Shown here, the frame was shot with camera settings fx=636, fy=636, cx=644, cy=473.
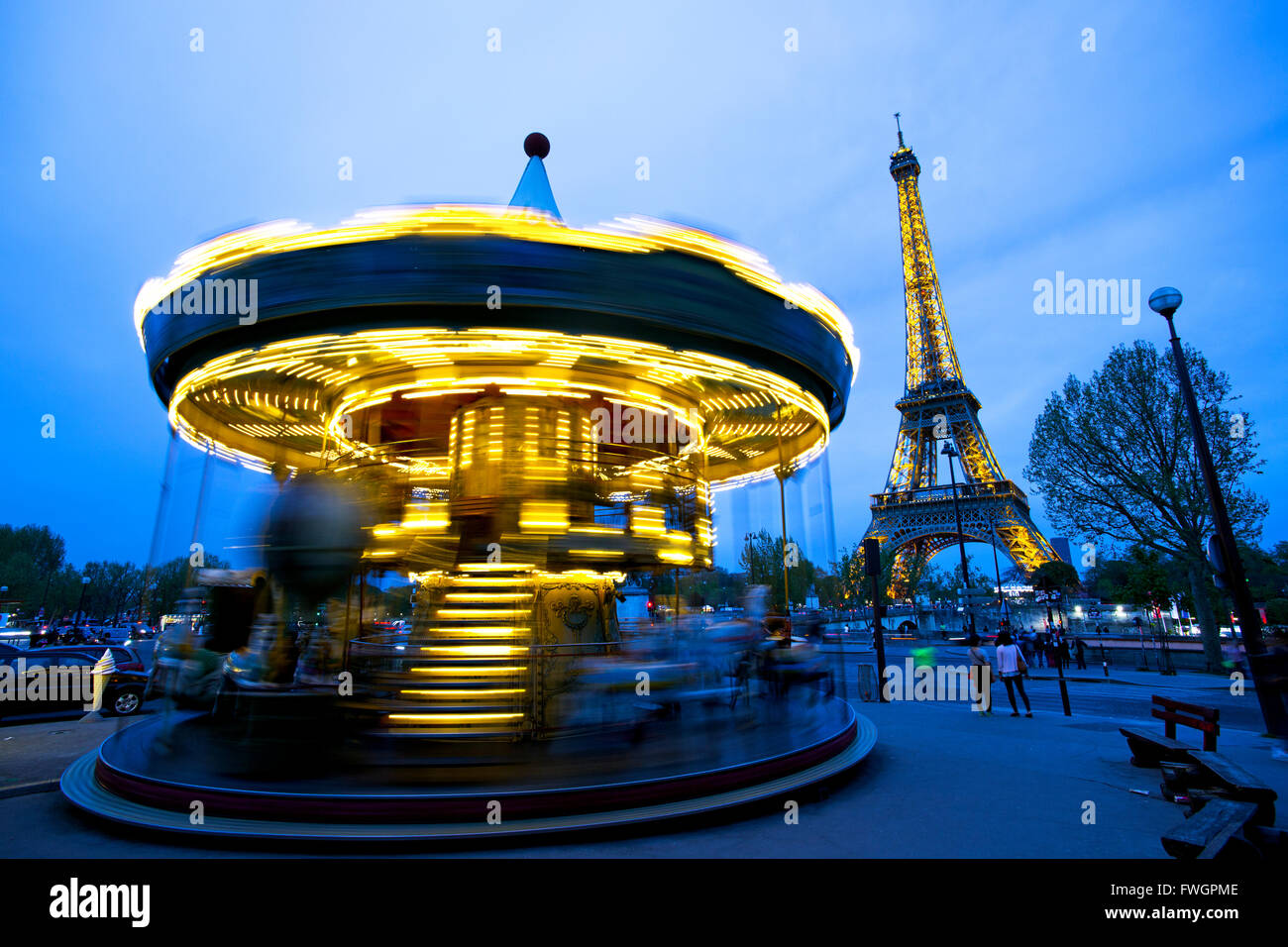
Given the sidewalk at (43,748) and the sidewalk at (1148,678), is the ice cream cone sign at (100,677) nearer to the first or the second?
the sidewalk at (43,748)

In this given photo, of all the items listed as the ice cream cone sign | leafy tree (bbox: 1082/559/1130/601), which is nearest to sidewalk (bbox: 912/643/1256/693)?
the ice cream cone sign

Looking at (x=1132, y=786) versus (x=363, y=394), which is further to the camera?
(x=363, y=394)

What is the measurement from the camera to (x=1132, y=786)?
612cm

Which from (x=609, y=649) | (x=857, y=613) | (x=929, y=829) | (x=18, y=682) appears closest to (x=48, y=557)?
(x=18, y=682)

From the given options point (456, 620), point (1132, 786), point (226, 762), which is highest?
point (456, 620)

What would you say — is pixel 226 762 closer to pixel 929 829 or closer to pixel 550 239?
pixel 550 239

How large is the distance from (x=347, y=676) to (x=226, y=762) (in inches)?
59.2

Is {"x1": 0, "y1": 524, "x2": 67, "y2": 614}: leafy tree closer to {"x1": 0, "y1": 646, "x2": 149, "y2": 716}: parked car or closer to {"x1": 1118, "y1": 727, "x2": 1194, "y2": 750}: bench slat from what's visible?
{"x1": 0, "y1": 646, "x2": 149, "y2": 716}: parked car

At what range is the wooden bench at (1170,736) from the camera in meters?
6.05

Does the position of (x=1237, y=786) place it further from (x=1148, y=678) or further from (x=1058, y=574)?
(x=1058, y=574)

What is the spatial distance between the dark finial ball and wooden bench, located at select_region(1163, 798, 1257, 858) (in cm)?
1004

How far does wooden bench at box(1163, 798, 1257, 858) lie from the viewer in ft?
11.2
